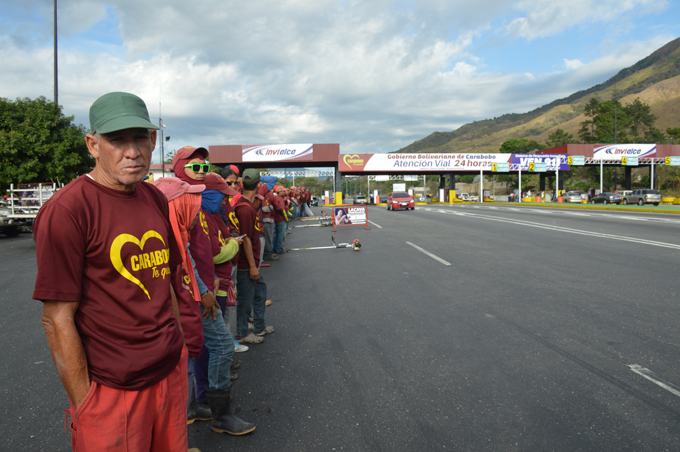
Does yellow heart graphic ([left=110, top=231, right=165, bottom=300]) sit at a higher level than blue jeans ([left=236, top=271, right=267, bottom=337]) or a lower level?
higher

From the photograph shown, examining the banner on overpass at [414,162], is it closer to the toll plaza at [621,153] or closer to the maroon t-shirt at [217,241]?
the toll plaza at [621,153]

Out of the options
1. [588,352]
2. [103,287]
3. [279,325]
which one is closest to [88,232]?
[103,287]

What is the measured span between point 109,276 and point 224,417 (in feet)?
5.95

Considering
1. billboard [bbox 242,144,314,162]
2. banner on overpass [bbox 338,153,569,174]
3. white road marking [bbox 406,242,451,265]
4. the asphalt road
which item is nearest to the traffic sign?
banner on overpass [bbox 338,153,569,174]

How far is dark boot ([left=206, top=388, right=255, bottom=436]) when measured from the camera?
2.94 meters

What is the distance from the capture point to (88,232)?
1573 millimetres

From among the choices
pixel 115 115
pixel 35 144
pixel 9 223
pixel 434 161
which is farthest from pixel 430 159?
pixel 115 115

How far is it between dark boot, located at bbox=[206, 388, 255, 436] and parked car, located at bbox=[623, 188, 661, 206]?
144 feet

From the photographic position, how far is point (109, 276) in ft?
5.32

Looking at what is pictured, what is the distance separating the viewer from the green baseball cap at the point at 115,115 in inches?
64.3

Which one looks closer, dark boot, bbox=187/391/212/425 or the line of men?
the line of men

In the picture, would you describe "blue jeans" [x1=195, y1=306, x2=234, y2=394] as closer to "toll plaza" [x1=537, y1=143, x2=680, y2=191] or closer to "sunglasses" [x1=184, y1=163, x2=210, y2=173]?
"sunglasses" [x1=184, y1=163, x2=210, y2=173]

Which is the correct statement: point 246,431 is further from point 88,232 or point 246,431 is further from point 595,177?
point 595,177

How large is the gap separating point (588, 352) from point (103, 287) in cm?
433
